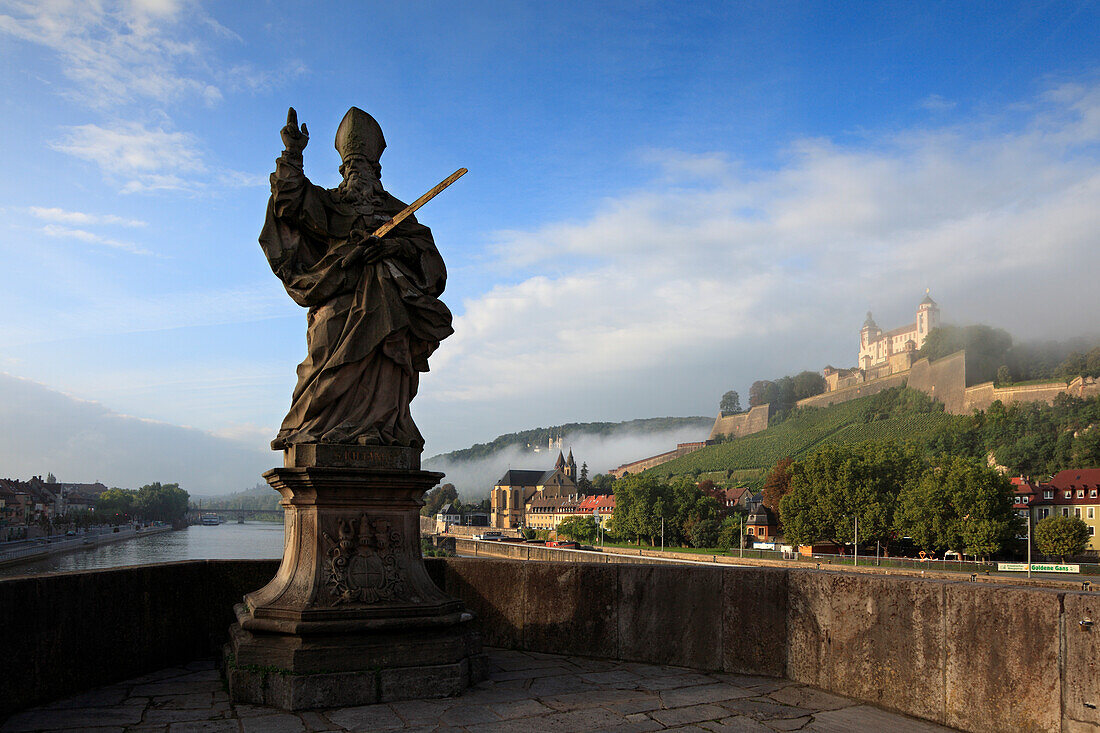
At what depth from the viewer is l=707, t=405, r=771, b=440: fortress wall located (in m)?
139

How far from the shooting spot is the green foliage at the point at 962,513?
2061 inches

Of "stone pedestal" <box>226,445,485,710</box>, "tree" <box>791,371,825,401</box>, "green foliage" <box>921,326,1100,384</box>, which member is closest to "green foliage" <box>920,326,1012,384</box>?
"green foliage" <box>921,326,1100,384</box>

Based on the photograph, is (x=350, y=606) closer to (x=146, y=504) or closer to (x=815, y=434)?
(x=815, y=434)

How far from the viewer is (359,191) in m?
5.68

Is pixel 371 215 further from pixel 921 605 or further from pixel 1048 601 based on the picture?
pixel 1048 601

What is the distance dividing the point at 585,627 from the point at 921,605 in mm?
2558

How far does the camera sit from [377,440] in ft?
17.0

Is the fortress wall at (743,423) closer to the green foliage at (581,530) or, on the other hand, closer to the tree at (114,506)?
the green foliage at (581,530)

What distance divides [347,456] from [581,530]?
9743 centimetres

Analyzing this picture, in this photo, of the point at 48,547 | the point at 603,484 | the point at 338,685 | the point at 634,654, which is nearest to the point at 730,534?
the point at 48,547

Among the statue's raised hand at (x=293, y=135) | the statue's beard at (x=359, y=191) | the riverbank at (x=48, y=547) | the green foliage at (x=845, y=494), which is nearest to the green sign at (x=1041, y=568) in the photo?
the green foliage at (x=845, y=494)

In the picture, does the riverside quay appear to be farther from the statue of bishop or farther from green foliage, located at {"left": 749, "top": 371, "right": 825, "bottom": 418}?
green foliage, located at {"left": 749, "top": 371, "right": 825, "bottom": 418}

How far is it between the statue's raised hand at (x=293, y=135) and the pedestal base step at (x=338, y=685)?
132 inches

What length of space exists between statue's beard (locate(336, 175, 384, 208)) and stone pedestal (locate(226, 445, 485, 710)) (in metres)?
1.82
